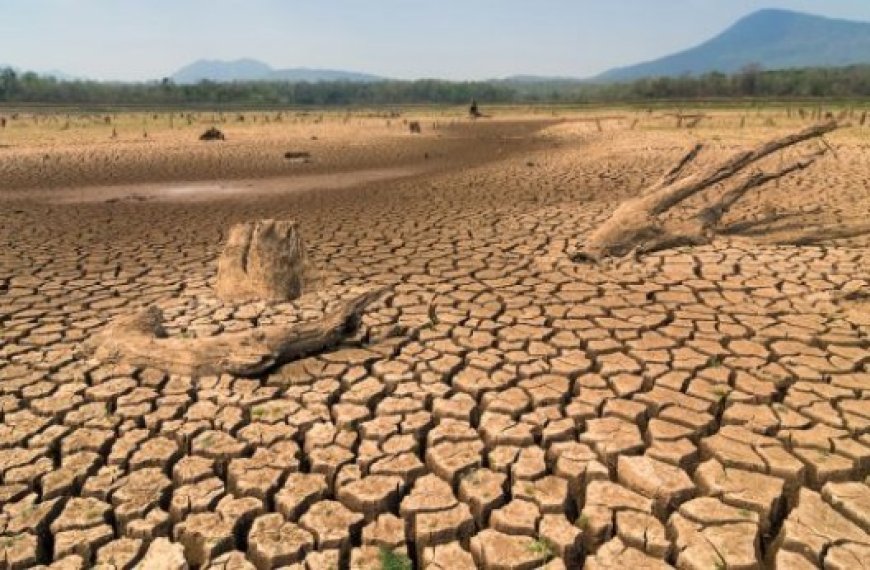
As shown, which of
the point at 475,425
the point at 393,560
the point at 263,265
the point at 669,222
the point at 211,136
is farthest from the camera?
the point at 211,136

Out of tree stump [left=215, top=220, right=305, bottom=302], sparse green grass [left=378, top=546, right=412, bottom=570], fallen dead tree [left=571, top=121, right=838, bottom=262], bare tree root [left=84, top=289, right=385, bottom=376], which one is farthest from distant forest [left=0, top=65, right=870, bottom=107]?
sparse green grass [left=378, top=546, right=412, bottom=570]

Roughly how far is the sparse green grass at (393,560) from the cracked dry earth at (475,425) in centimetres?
1

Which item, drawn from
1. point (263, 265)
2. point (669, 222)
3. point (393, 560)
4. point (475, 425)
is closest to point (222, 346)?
point (263, 265)

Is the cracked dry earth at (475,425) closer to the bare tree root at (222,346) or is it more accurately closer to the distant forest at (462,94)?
the bare tree root at (222,346)

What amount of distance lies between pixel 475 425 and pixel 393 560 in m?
0.97

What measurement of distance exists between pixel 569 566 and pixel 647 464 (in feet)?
2.32

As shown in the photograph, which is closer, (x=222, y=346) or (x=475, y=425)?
(x=475, y=425)

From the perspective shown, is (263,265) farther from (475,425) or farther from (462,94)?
(462,94)

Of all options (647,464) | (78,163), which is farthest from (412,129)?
(647,464)

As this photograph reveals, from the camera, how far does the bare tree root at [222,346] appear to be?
146 inches

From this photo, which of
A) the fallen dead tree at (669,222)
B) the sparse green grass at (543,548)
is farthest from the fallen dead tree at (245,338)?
the fallen dead tree at (669,222)

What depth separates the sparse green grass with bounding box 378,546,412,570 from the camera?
234 centimetres

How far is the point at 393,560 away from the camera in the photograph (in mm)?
2371

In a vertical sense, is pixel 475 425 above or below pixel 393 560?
above
